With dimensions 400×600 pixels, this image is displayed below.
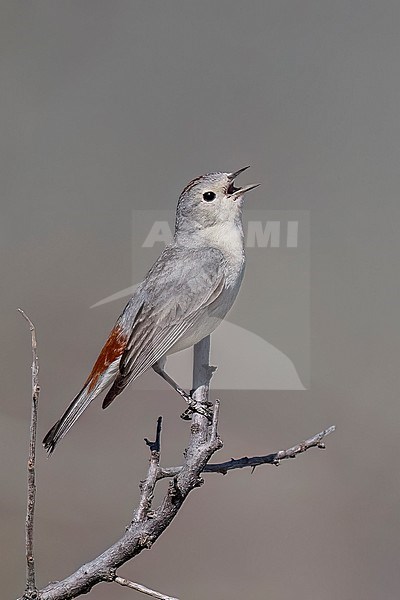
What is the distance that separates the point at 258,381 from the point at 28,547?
0.79 metres

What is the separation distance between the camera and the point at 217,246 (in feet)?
3.80

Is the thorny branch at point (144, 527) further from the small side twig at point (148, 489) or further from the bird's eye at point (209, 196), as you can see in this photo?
the bird's eye at point (209, 196)

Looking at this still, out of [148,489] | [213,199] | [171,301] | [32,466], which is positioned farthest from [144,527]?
[213,199]

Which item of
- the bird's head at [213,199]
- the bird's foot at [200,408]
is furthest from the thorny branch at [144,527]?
the bird's head at [213,199]

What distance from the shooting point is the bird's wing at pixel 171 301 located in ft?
3.49

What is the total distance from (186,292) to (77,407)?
22cm

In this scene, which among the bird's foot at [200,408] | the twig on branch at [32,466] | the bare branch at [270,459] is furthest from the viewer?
the bird's foot at [200,408]

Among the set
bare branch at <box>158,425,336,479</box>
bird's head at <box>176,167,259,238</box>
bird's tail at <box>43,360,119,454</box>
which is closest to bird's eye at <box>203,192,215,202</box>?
bird's head at <box>176,167,259,238</box>

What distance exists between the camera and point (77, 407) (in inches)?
40.9

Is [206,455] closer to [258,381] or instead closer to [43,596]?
[43,596]

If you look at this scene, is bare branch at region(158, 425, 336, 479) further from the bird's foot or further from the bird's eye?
the bird's eye

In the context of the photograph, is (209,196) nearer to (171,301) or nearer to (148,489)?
(171,301)

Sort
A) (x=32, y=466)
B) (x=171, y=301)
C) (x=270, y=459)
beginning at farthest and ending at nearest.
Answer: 1. (x=171, y=301)
2. (x=270, y=459)
3. (x=32, y=466)

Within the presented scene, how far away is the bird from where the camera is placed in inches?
42.2
